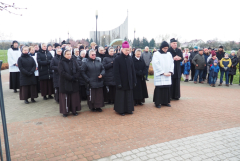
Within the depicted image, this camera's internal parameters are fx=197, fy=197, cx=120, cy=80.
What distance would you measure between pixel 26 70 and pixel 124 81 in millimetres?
4000

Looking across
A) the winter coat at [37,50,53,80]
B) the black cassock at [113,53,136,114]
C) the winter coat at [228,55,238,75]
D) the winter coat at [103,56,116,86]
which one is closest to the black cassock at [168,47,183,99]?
the black cassock at [113,53,136,114]

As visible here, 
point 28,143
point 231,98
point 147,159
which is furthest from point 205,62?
point 28,143

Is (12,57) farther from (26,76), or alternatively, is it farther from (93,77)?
(93,77)

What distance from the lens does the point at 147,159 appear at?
3740 mm

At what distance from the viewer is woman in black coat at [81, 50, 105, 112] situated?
648 centimetres

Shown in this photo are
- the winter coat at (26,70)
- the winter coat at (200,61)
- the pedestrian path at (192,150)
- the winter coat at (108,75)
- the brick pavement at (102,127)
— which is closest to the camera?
the pedestrian path at (192,150)

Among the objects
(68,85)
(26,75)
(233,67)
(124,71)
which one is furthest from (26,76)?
(233,67)

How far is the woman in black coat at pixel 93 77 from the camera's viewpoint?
21.3 feet

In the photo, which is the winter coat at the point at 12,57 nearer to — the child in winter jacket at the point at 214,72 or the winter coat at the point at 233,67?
the child in winter jacket at the point at 214,72

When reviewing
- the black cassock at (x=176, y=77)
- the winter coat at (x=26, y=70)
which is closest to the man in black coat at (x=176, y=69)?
the black cassock at (x=176, y=77)

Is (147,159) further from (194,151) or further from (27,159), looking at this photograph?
(27,159)

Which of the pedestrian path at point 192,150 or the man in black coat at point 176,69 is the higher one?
the man in black coat at point 176,69

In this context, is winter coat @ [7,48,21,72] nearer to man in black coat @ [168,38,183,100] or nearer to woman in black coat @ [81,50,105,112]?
woman in black coat @ [81,50,105,112]

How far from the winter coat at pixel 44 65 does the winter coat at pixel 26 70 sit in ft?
1.07
